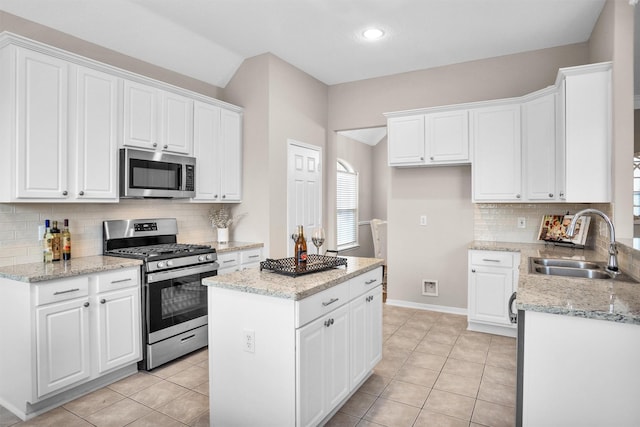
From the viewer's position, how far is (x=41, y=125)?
8.69 feet

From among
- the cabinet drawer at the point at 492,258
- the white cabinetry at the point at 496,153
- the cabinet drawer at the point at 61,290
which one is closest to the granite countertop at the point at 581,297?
the cabinet drawer at the point at 492,258

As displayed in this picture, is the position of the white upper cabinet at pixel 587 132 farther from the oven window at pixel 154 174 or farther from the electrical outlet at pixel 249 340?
the oven window at pixel 154 174

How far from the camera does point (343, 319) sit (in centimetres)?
234

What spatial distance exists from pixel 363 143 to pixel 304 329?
6118mm

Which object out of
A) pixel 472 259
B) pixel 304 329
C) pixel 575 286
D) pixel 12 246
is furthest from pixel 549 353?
pixel 12 246

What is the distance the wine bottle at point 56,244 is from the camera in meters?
2.87

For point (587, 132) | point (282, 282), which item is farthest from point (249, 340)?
point (587, 132)

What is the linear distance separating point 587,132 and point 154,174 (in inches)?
140

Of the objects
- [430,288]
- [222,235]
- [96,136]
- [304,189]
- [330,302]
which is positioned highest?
[96,136]

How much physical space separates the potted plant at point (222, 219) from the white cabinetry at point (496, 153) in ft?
8.53

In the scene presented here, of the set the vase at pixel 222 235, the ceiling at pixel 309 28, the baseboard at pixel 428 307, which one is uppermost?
the ceiling at pixel 309 28

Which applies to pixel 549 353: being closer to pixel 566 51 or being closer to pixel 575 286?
pixel 575 286

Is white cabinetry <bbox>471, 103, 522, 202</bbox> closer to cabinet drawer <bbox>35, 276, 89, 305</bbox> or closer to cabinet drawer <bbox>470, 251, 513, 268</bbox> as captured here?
cabinet drawer <bbox>470, 251, 513, 268</bbox>

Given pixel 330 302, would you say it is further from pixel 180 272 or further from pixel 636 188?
pixel 636 188
